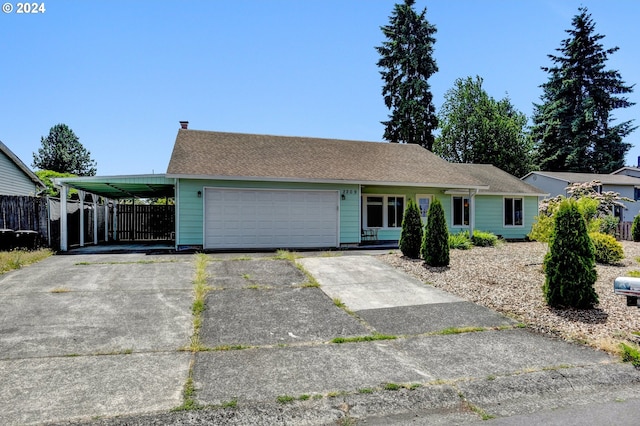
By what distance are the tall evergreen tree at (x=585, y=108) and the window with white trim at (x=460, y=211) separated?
2510 centimetres

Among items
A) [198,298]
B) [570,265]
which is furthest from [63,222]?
[570,265]

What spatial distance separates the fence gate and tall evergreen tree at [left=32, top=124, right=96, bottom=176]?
23.2 meters

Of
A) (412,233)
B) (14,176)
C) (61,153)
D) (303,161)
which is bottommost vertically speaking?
(412,233)

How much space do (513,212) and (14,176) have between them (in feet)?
82.2

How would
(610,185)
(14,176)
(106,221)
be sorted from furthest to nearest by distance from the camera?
(610,185) → (14,176) → (106,221)

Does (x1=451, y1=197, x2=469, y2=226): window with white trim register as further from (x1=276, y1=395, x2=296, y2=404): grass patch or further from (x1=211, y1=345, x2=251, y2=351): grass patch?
(x1=276, y1=395, x2=296, y2=404): grass patch

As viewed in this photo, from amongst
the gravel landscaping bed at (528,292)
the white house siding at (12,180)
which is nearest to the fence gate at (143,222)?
the white house siding at (12,180)

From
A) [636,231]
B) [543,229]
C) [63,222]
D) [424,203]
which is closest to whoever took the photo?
[543,229]

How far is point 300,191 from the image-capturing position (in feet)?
46.5

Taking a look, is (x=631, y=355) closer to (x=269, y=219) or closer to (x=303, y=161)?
(x=269, y=219)

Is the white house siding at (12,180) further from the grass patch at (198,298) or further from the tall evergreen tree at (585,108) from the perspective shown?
the tall evergreen tree at (585,108)

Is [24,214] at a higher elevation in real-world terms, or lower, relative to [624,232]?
higher

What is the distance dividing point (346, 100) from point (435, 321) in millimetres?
18736

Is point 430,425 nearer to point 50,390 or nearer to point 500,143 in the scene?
point 50,390
